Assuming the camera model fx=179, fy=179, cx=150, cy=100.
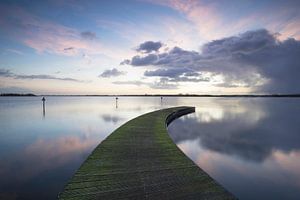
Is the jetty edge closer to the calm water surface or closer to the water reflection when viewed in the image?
the calm water surface

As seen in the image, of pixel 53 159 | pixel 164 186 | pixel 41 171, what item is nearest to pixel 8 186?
pixel 41 171

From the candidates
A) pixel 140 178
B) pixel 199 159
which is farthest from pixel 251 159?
pixel 140 178

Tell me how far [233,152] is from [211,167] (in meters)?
3.23

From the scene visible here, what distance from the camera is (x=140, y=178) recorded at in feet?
18.5

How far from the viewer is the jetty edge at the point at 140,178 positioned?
15.9ft

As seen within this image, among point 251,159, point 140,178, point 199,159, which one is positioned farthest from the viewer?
point 199,159

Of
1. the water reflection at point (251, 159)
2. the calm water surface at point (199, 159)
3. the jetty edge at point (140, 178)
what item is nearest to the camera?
the jetty edge at point (140, 178)

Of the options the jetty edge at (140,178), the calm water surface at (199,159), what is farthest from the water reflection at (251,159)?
the jetty edge at (140,178)

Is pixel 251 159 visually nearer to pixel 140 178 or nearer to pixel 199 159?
pixel 199 159

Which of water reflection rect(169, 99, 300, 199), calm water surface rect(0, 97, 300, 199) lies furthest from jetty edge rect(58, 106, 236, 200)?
water reflection rect(169, 99, 300, 199)

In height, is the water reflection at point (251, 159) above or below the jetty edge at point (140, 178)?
below

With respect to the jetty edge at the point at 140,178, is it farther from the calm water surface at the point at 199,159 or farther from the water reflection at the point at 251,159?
the water reflection at the point at 251,159

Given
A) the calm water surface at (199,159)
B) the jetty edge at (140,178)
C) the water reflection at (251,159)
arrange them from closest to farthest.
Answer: the jetty edge at (140,178)
the calm water surface at (199,159)
the water reflection at (251,159)

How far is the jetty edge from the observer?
15.9ft
